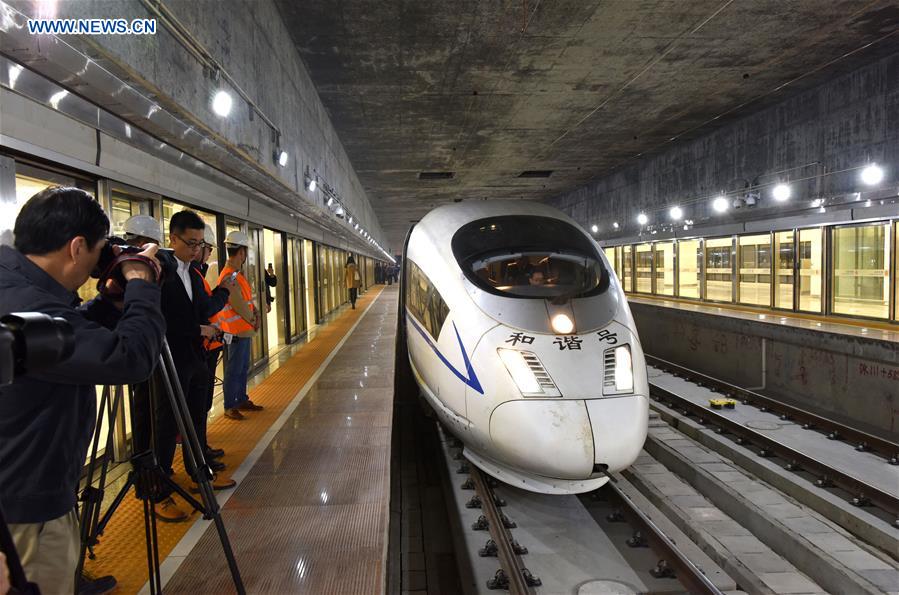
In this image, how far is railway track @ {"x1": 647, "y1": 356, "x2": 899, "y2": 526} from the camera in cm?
546

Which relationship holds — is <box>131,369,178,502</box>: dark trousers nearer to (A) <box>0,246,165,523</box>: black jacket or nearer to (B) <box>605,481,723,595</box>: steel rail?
(A) <box>0,246,165,523</box>: black jacket

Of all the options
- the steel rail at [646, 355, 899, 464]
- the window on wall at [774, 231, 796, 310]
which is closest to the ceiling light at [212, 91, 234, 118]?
the steel rail at [646, 355, 899, 464]

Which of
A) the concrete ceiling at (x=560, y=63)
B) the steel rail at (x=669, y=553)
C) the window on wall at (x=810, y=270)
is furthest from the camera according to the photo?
the window on wall at (x=810, y=270)

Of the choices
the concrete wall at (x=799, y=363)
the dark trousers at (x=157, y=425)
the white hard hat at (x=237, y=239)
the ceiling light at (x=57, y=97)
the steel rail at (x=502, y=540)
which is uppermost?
the ceiling light at (x=57, y=97)

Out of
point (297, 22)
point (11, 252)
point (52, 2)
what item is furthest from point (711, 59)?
point (11, 252)

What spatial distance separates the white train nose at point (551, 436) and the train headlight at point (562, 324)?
604 mm

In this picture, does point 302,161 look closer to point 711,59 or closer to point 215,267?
point 215,267

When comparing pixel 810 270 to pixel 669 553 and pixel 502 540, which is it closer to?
pixel 669 553

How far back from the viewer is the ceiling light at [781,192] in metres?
11.1

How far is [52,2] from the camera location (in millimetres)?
2730

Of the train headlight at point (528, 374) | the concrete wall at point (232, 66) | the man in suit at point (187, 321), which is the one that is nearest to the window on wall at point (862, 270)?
the train headlight at point (528, 374)

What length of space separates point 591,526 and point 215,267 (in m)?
5.74

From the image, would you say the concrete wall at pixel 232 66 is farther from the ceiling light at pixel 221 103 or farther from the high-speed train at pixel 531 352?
the high-speed train at pixel 531 352

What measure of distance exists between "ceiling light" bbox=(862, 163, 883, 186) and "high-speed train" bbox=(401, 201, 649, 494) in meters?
6.56
